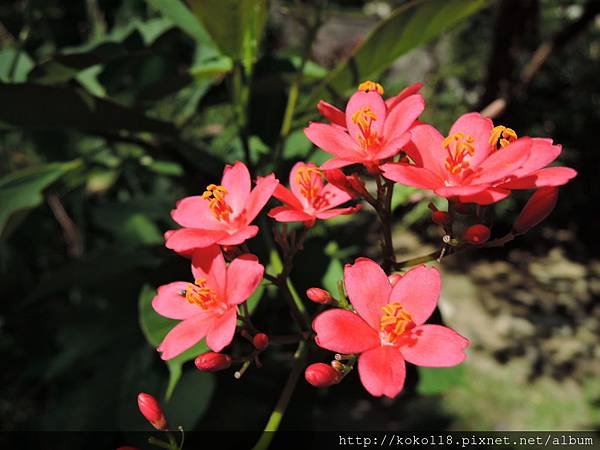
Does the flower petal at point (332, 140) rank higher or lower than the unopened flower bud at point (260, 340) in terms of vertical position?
higher

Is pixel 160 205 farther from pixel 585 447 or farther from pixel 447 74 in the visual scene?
pixel 447 74

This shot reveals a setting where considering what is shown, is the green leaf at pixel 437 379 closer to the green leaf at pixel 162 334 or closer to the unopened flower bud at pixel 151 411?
the green leaf at pixel 162 334

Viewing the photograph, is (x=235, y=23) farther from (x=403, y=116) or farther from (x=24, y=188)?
(x=24, y=188)

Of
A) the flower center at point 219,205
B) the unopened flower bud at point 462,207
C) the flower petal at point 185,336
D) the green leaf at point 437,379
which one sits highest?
the unopened flower bud at point 462,207

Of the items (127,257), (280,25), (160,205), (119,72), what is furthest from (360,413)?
(280,25)

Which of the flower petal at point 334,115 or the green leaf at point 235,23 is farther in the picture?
the green leaf at point 235,23

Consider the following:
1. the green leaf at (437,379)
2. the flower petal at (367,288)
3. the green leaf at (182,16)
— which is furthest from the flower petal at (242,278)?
the green leaf at (437,379)

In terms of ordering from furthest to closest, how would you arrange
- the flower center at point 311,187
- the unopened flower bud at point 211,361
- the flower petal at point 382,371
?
1. the flower center at point 311,187
2. the unopened flower bud at point 211,361
3. the flower petal at point 382,371
